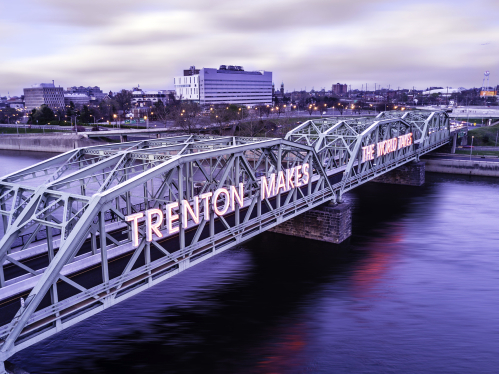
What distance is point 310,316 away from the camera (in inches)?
1178

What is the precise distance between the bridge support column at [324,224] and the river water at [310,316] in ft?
3.45

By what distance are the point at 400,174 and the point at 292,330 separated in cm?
5282

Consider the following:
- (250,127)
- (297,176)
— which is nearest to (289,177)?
(297,176)

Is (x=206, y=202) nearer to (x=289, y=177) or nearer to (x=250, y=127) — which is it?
(x=289, y=177)

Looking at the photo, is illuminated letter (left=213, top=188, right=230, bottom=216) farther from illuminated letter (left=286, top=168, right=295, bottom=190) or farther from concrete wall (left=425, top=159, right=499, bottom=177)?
concrete wall (left=425, top=159, right=499, bottom=177)

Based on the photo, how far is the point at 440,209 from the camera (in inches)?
2291

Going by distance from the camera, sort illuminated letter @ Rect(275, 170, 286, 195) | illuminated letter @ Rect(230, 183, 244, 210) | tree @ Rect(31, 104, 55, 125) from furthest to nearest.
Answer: tree @ Rect(31, 104, 55, 125) → illuminated letter @ Rect(275, 170, 286, 195) → illuminated letter @ Rect(230, 183, 244, 210)

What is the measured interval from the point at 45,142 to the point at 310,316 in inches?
4548

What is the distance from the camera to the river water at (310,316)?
2453 centimetres

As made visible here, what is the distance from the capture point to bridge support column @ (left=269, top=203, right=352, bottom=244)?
4225 cm

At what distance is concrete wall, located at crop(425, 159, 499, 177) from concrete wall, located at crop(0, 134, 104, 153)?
90.1 m

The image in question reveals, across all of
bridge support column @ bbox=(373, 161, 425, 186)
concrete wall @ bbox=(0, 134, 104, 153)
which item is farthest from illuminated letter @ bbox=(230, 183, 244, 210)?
concrete wall @ bbox=(0, 134, 104, 153)

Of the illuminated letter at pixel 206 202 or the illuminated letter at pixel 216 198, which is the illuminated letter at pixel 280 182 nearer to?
the illuminated letter at pixel 216 198

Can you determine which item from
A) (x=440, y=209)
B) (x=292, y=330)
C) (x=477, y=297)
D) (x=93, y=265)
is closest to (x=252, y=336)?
(x=292, y=330)
